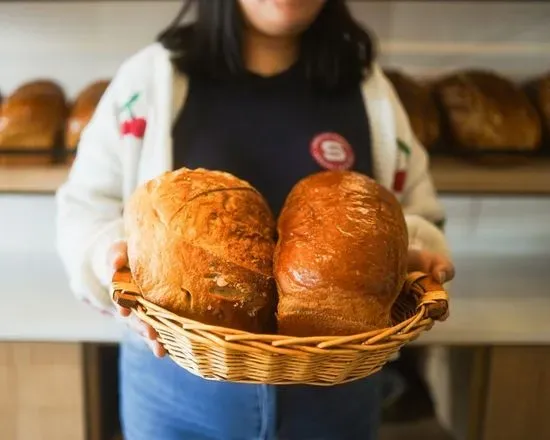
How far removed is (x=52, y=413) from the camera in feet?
4.14

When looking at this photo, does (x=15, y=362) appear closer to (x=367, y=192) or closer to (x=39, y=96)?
(x=39, y=96)

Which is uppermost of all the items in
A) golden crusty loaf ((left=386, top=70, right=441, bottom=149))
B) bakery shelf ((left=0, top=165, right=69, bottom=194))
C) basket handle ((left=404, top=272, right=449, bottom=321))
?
golden crusty loaf ((left=386, top=70, right=441, bottom=149))

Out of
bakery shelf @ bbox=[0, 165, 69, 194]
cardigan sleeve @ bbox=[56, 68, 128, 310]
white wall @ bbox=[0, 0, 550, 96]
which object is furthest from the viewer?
white wall @ bbox=[0, 0, 550, 96]

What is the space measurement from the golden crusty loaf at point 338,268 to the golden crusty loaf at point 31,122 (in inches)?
29.0

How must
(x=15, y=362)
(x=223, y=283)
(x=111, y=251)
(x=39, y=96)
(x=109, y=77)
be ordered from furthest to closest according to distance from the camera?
(x=109, y=77) < (x=39, y=96) < (x=15, y=362) < (x=111, y=251) < (x=223, y=283)

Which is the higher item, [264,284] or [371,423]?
[264,284]

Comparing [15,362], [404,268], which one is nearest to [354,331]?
[404,268]

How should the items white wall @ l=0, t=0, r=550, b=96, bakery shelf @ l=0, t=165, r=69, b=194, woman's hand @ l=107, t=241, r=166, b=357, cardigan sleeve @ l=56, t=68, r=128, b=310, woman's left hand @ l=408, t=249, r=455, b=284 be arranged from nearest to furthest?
woman's hand @ l=107, t=241, r=166, b=357, woman's left hand @ l=408, t=249, r=455, b=284, cardigan sleeve @ l=56, t=68, r=128, b=310, bakery shelf @ l=0, t=165, r=69, b=194, white wall @ l=0, t=0, r=550, b=96

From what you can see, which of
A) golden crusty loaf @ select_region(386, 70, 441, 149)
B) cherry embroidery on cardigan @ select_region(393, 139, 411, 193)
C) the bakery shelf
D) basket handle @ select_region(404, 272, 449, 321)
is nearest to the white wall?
golden crusty loaf @ select_region(386, 70, 441, 149)

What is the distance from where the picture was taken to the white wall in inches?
58.8

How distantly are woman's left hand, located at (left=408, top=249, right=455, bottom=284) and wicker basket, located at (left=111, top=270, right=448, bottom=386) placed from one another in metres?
0.12

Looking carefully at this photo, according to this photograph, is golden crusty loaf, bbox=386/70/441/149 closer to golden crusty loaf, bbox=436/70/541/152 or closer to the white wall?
golden crusty loaf, bbox=436/70/541/152

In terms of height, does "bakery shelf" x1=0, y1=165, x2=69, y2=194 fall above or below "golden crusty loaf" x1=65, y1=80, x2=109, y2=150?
below

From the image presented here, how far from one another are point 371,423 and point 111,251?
0.46 metres
